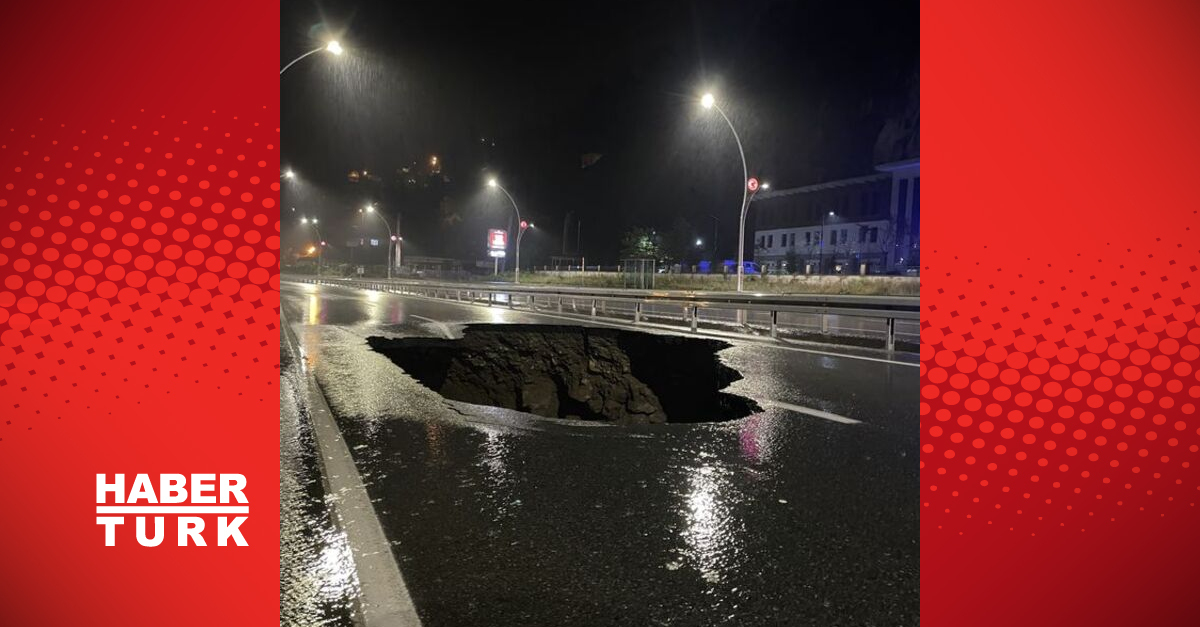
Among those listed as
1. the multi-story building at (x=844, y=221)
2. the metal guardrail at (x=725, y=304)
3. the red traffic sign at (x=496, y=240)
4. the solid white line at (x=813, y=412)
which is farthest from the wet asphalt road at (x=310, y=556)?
the red traffic sign at (x=496, y=240)

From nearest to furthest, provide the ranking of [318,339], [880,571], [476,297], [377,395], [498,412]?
[880,571] → [498,412] → [377,395] → [318,339] → [476,297]

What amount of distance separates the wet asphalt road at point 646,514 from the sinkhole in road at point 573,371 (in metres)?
5.33

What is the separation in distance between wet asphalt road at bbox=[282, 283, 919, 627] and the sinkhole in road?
5.33 m

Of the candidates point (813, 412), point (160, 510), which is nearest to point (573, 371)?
point (813, 412)

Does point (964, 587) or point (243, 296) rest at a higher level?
point (243, 296)

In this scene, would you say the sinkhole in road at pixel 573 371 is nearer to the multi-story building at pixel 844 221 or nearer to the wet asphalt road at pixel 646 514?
the wet asphalt road at pixel 646 514

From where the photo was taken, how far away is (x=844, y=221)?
62.2m

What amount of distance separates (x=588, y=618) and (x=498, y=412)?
4.06m

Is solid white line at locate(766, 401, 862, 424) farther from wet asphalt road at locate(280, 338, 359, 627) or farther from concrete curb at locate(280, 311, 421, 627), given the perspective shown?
wet asphalt road at locate(280, 338, 359, 627)

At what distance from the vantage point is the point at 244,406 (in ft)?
14.5

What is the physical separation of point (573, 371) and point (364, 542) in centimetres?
1127

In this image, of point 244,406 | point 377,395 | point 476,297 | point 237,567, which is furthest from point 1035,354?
point 476,297

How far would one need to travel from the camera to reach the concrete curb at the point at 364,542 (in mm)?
2424

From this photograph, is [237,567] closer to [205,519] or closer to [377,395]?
[205,519]
